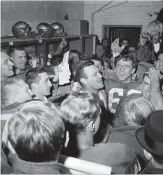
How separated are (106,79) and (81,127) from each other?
2.23 m

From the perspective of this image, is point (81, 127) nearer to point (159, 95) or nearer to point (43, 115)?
point (43, 115)

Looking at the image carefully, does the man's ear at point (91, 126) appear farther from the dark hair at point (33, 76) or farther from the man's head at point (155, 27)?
the man's head at point (155, 27)

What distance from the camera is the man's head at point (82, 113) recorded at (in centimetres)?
168

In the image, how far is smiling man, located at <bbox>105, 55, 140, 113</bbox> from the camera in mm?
3571

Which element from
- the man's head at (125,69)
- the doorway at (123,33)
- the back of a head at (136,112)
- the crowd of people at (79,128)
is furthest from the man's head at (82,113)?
the doorway at (123,33)

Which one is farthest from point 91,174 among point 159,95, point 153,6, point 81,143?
point 153,6

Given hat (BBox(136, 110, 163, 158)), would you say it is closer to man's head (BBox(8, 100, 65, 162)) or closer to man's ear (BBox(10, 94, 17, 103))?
man's head (BBox(8, 100, 65, 162))

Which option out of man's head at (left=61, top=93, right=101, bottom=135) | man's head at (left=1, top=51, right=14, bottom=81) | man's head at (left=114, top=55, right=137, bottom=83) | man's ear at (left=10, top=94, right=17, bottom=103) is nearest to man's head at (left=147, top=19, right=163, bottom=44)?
man's head at (left=114, top=55, right=137, bottom=83)

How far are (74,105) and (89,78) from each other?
1.60 meters

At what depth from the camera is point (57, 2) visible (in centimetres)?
805

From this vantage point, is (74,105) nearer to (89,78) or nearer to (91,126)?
(91,126)

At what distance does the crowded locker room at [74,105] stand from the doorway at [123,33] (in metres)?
0.94

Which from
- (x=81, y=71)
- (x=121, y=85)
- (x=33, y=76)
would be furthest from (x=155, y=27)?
(x=33, y=76)

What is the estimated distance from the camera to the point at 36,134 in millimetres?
1039
